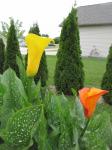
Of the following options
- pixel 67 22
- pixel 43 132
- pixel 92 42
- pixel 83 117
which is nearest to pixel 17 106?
pixel 43 132

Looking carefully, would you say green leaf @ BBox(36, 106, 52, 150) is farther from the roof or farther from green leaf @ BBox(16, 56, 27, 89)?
the roof

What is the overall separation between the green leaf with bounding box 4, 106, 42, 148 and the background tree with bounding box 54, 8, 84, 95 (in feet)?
26.8

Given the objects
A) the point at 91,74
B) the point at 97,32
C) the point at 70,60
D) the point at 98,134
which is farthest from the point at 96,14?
the point at 98,134

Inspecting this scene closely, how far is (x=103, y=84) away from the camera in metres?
8.98

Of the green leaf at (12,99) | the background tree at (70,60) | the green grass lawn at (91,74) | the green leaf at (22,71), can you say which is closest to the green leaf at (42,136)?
the green leaf at (12,99)

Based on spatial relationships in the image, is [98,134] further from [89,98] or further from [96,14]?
[96,14]

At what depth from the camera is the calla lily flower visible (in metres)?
1.62

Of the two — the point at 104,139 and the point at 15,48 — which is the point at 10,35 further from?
the point at 104,139

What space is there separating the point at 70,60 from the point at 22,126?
27.7 feet

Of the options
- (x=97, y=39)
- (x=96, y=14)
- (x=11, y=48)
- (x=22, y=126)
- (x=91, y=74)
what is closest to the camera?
(x=22, y=126)

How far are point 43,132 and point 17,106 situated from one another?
6.8 inches

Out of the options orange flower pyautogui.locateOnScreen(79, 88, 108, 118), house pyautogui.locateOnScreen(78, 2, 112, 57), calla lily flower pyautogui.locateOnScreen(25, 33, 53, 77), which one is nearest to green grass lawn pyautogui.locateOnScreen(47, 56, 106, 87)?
calla lily flower pyautogui.locateOnScreen(25, 33, 53, 77)

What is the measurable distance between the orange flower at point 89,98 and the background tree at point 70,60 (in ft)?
26.4

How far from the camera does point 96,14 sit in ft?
112
